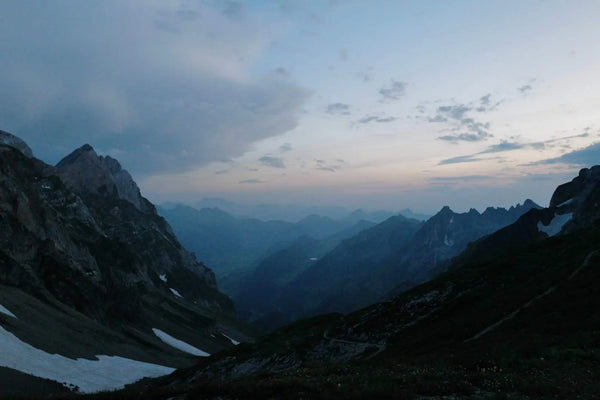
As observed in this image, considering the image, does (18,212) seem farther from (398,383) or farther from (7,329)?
(398,383)

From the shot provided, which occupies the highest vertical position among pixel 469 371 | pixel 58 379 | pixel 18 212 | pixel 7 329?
pixel 18 212

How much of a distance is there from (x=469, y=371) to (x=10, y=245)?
4623 inches

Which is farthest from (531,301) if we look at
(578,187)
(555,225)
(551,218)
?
(578,187)

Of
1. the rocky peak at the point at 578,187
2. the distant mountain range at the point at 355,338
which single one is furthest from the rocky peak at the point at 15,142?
the rocky peak at the point at 578,187

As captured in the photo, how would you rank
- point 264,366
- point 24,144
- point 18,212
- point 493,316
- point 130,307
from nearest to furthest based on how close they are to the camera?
point 493,316 → point 264,366 → point 18,212 → point 130,307 → point 24,144

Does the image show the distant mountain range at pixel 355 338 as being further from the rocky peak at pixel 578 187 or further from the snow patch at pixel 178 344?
the rocky peak at pixel 578 187

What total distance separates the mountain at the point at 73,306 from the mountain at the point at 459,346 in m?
16.9

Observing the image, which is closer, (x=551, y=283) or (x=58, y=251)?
(x=551, y=283)

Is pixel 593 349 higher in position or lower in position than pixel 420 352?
higher

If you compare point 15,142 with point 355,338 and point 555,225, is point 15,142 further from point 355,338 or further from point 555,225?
point 555,225

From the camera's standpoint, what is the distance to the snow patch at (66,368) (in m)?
45.2

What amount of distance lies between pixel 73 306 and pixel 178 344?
33514mm

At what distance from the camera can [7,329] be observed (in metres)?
54.1

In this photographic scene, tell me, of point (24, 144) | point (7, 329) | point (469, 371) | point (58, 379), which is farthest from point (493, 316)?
point (24, 144)
